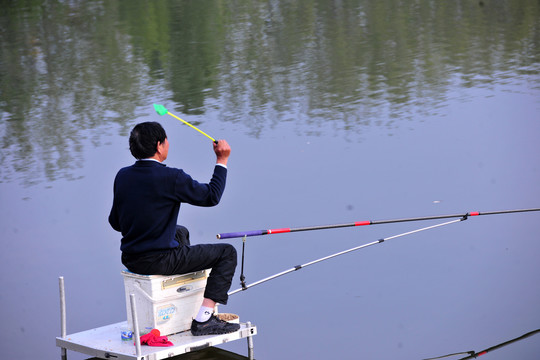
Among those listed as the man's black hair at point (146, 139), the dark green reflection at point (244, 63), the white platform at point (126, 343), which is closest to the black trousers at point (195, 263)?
the white platform at point (126, 343)

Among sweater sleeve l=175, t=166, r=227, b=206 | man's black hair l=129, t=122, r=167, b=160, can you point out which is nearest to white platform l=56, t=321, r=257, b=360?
sweater sleeve l=175, t=166, r=227, b=206

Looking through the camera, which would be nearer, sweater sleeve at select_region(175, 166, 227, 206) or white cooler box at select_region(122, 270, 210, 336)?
sweater sleeve at select_region(175, 166, 227, 206)

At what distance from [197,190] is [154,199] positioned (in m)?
0.20

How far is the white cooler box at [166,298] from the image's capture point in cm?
381

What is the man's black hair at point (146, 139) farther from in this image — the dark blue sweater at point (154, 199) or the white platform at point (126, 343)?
the white platform at point (126, 343)

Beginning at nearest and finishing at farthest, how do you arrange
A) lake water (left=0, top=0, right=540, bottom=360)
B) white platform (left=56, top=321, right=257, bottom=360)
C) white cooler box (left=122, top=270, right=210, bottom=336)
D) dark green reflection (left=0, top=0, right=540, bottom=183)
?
white platform (left=56, top=321, right=257, bottom=360) → white cooler box (left=122, top=270, right=210, bottom=336) → lake water (left=0, top=0, right=540, bottom=360) → dark green reflection (left=0, top=0, right=540, bottom=183)

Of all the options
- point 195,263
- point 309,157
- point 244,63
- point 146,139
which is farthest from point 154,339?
point 244,63

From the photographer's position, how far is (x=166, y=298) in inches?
152

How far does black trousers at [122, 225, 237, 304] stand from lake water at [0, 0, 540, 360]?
49cm

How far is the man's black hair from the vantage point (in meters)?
3.74

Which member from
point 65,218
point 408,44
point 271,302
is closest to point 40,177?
point 65,218

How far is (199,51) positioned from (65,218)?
16.6 feet

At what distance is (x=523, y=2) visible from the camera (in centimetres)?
1278

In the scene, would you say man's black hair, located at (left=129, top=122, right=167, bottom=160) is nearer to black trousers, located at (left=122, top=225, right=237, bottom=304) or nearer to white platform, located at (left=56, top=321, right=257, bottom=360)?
black trousers, located at (left=122, top=225, right=237, bottom=304)
